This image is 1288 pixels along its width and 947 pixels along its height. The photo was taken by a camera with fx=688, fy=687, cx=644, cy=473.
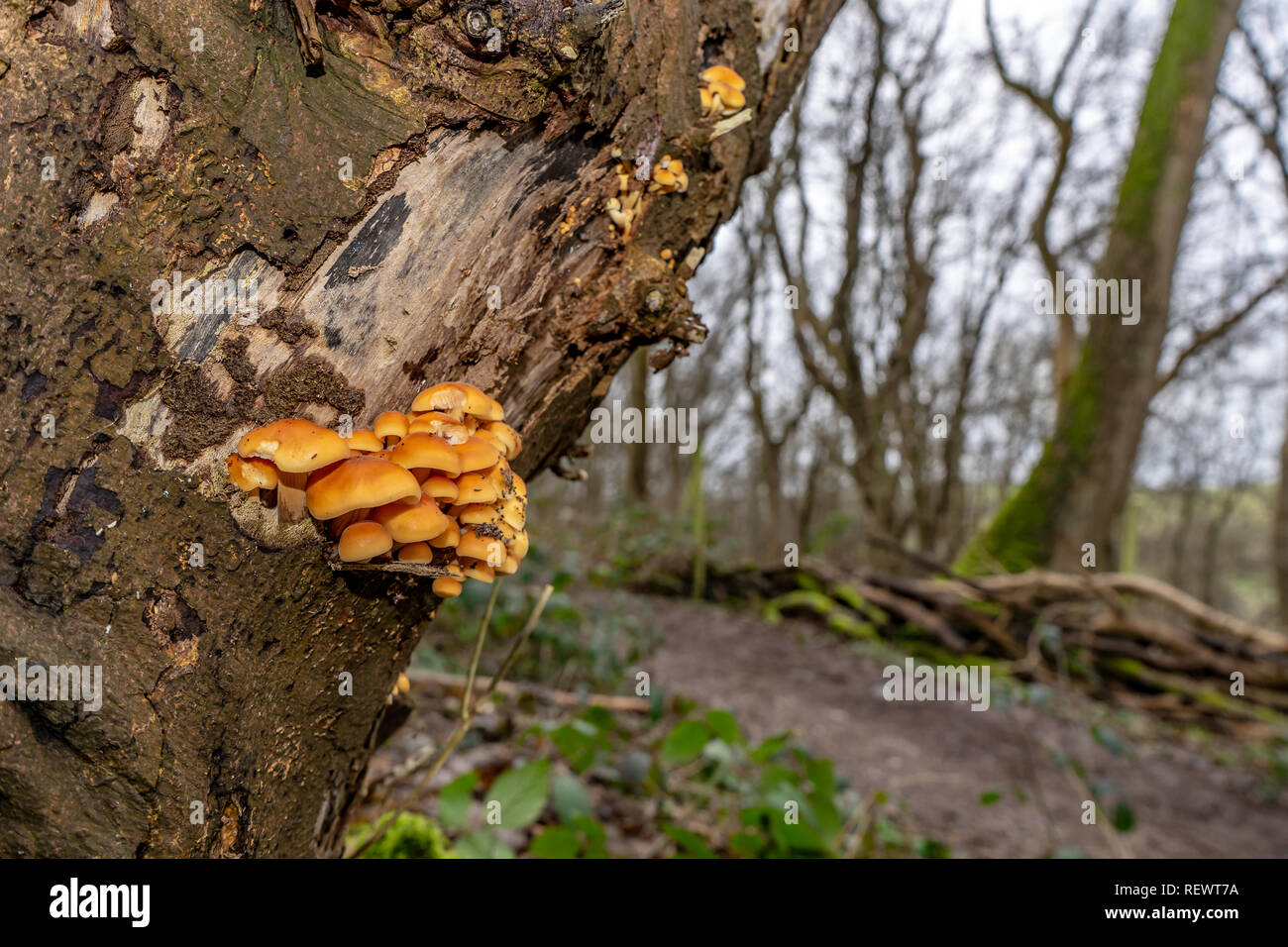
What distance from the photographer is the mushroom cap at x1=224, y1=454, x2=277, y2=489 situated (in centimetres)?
92

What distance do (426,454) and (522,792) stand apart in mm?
1226

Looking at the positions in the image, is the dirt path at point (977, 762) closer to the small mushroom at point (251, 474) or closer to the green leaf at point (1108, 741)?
the green leaf at point (1108, 741)

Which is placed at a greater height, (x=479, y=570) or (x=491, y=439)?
(x=491, y=439)

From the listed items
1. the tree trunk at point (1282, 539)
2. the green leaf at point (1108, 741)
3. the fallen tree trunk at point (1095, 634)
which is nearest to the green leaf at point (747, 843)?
the green leaf at point (1108, 741)

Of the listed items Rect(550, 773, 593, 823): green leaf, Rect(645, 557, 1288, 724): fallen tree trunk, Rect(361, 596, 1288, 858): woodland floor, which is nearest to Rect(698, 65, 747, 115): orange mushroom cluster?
Rect(550, 773, 593, 823): green leaf

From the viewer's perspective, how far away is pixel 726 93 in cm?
144

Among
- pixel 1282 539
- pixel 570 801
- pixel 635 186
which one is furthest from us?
pixel 1282 539

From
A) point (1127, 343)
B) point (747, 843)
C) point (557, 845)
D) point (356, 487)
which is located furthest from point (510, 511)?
point (1127, 343)

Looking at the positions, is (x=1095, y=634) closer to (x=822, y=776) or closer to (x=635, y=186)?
(x=822, y=776)

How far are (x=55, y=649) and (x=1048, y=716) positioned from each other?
6.86m

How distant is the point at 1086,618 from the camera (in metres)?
6.69

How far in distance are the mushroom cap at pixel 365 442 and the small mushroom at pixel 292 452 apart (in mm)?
28

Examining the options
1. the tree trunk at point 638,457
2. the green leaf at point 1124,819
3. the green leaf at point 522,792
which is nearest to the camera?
the green leaf at point 522,792

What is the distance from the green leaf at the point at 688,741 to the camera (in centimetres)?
224
